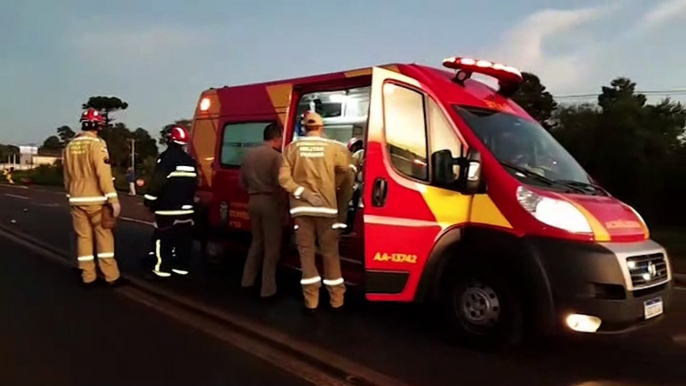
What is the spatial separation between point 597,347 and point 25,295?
18.8ft

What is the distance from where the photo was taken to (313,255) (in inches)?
266

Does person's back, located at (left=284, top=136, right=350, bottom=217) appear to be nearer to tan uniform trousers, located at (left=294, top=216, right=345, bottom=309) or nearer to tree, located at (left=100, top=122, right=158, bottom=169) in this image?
tan uniform trousers, located at (left=294, top=216, right=345, bottom=309)

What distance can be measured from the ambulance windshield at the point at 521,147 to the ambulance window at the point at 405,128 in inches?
14.4

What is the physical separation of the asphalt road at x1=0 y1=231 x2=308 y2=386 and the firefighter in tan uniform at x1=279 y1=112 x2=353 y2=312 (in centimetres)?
128

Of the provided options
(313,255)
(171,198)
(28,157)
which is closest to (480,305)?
(313,255)

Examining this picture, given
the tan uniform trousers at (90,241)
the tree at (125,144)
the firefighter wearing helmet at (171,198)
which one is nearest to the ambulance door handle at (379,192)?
the firefighter wearing helmet at (171,198)

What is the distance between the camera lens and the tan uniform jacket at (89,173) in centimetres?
798

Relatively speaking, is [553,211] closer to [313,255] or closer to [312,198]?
[312,198]

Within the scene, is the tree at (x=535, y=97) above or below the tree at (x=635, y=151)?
above

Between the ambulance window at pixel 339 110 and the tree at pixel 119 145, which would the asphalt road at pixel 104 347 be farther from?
the tree at pixel 119 145

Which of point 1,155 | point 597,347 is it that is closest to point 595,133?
point 597,347

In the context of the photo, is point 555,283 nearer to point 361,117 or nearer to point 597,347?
point 597,347

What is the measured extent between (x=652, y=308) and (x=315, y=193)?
2926 mm

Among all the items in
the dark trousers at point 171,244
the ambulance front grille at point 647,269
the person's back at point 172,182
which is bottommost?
the dark trousers at point 171,244
